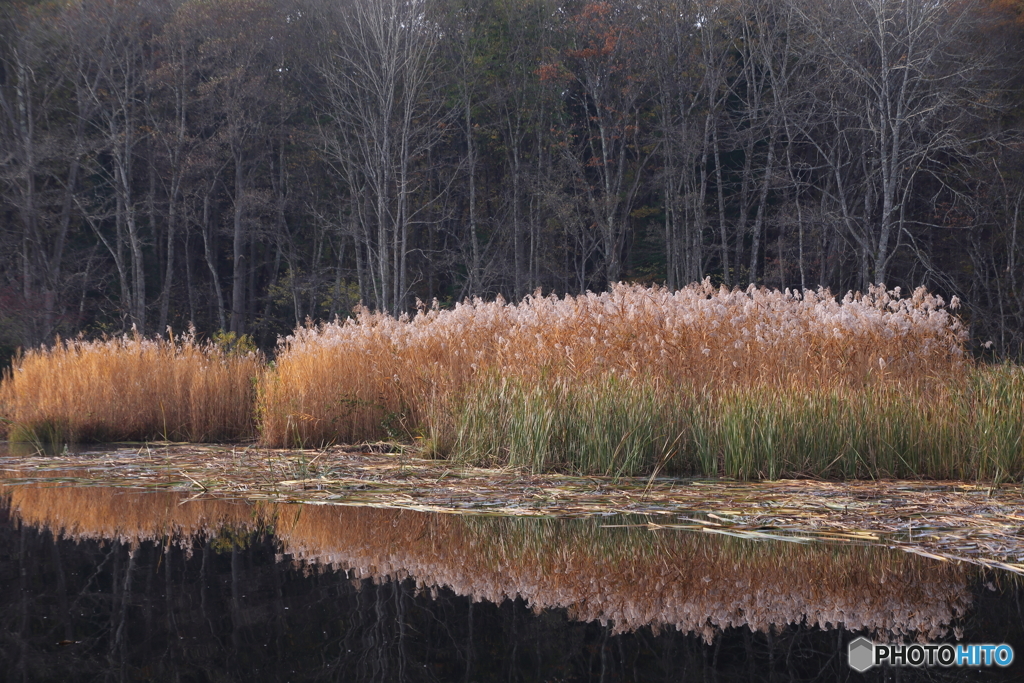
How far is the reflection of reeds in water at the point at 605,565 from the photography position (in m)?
2.91

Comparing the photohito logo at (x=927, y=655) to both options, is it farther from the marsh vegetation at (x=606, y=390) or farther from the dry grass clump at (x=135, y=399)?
the dry grass clump at (x=135, y=399)

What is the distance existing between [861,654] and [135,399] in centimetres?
799

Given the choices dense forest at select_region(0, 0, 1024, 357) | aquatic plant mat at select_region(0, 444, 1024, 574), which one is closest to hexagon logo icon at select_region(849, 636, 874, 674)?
aquatic plant mat at select_region(0, 444, 1024, 574)

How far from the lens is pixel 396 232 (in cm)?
2053

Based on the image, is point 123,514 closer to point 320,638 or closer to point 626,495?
point 320,638

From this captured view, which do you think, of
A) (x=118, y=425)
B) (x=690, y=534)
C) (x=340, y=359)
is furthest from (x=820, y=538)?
(x=118, y=425)

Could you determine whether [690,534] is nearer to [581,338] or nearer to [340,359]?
[581,338]

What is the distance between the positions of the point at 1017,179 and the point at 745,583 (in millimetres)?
18963

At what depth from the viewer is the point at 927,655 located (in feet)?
8.32

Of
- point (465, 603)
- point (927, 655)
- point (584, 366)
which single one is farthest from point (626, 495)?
point (927, 655)

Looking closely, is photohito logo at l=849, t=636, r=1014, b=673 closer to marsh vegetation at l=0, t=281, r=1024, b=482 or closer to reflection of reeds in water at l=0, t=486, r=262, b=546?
reflection of reeds in water at l=0, t=486, r=262, b=546

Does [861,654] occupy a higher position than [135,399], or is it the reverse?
[135,399]

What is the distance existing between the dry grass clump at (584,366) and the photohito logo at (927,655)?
3154 mm

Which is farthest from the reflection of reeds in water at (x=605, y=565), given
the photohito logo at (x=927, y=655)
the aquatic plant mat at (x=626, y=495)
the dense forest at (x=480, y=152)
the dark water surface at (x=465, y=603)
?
the dense forest at (x=480, y=152)
